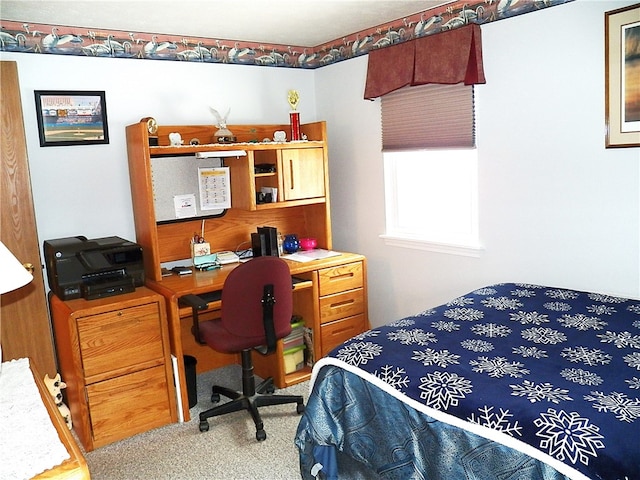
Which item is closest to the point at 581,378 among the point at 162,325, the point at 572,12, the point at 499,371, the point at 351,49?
the point at 499,371

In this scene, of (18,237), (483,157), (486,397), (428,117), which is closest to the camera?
(486,397)

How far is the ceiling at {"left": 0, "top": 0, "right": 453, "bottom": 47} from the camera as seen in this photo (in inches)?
114

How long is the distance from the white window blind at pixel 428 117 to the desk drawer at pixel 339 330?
4.03 feet

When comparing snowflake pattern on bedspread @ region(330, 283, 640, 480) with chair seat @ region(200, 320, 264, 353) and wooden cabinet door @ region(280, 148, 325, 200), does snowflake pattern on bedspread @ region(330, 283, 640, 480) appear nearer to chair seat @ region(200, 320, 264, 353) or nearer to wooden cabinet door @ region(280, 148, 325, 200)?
chair seat @ region(200, 320, 264, 353)

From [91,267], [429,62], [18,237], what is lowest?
[91,267]

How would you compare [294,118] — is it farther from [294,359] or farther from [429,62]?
[294,359]

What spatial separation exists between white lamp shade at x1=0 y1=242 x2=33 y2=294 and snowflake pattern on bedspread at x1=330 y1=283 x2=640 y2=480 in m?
1.18

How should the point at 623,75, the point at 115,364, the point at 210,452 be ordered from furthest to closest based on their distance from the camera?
the point at 115,364, the point at 210,452, the point at 623,75

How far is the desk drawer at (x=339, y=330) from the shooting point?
147 inches

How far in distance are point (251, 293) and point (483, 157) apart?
5.25 ft

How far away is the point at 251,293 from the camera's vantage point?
2830 mm

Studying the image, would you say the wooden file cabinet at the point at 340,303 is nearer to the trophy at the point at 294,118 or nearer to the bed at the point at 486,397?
the trophy at the point at 294,118

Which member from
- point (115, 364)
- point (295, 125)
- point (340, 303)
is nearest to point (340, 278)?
point (340, 303)

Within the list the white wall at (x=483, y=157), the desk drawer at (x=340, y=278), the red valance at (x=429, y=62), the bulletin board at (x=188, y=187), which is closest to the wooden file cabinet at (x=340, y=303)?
the desk drawer at (x=340, y=278)
